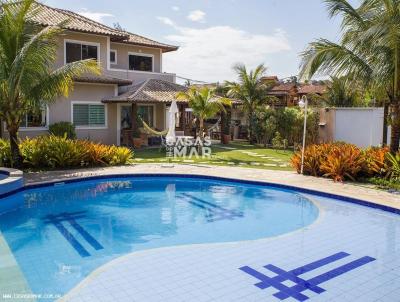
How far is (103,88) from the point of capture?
21.9 meters

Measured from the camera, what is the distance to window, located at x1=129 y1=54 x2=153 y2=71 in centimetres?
2580

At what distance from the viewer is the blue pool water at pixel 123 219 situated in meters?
7.18

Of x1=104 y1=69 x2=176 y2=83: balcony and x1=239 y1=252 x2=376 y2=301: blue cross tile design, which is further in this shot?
x1=104 y1=69 x2=176 y2=83: balcony

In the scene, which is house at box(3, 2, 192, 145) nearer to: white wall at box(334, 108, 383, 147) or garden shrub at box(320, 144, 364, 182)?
white wall at box(334, 108, 383, 147)

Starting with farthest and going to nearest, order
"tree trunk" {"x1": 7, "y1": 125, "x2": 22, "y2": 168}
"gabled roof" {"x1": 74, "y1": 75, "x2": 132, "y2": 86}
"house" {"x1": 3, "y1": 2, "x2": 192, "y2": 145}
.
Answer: "house" {"x1": 3, "y1": 2, "x2": 192, "y2": 145}, "gabled roof" {"x1": 74, "y1": 75, "x2": 132, "y2": 86}, "tree trunk" {"x1": 7, "y1": 125, "x2": 22, "y2": 168}

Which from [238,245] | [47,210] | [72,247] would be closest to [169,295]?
[238,245]

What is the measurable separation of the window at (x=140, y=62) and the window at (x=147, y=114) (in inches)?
115

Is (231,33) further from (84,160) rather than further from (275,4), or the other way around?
(84,160)

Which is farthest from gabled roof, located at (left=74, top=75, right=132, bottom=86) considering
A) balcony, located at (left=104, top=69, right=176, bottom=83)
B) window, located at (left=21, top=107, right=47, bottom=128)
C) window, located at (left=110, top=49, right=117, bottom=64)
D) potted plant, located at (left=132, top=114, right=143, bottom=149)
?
window, located at (left=110, top=49, right=117, bottom=64)

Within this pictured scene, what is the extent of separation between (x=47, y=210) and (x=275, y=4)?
1152 cm

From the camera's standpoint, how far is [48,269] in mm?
6602

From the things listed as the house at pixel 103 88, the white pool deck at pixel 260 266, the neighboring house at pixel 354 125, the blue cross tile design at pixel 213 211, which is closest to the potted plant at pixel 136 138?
the house at pixel 103 88

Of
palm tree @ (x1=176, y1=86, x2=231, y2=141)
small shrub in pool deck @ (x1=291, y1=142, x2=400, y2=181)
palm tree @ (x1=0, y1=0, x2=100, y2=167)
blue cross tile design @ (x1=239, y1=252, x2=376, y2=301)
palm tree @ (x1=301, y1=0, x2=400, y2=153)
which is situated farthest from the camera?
palm tree @ (x1=176, y1=86, x2=231, y2=141)

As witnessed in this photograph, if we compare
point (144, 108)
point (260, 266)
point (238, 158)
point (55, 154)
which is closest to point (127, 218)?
point (260, 266)
